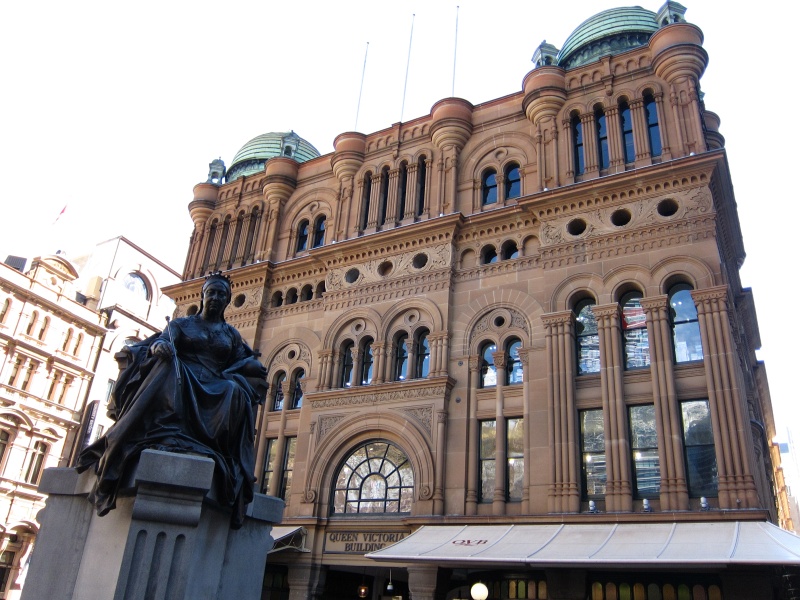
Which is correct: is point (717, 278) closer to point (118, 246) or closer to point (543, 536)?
point (543, 536)

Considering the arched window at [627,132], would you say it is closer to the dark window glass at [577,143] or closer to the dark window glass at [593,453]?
the dark window glass at [577,143]

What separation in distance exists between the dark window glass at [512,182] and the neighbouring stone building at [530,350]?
0.09 metres

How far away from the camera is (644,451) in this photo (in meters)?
18.5

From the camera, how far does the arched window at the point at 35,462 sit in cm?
3522

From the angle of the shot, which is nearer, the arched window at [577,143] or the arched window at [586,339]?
the arched window at [586,339]

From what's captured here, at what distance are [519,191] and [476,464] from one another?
10409 mm

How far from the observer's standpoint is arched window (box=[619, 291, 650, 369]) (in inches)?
780

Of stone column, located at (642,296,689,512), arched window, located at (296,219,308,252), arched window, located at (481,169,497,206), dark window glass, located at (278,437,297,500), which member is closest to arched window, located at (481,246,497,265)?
arched window, located at (481,169,497,206)

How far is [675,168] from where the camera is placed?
2067 centimetres

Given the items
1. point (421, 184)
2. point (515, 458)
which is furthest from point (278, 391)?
point (515, 458)

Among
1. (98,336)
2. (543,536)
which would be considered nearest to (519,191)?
(543,536)

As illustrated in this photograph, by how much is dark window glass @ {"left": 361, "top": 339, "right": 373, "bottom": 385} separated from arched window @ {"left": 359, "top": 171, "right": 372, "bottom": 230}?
17.7 feet

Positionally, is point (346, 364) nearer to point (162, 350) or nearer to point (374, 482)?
point (374, 482)

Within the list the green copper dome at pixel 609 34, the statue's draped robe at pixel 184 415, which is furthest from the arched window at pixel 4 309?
the statue's draped robe at pixel 184 415
